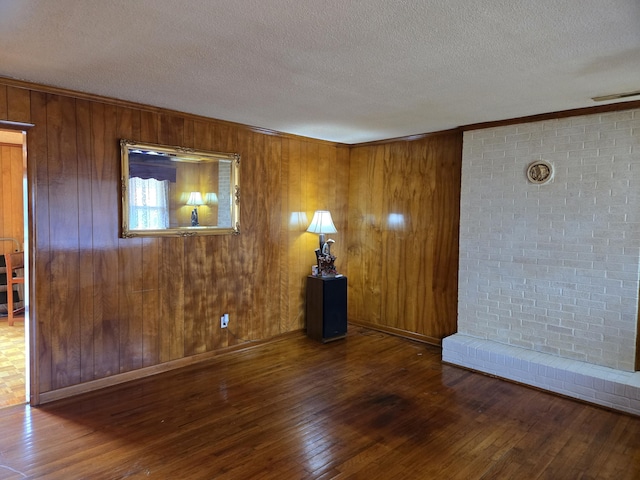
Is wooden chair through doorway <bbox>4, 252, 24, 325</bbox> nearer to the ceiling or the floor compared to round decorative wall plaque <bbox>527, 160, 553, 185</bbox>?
nearer to the floor

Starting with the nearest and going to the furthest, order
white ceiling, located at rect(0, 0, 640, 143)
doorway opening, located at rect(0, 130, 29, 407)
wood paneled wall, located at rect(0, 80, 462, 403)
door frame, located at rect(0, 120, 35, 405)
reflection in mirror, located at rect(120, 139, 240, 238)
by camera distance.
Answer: white ceiling, located at rect(0, 0, 640, 143)
door frame, located at rect(0, 120, 35, 405)
wood paneled wall, located at rect(0, 80, 462, 403)
reflection in mirror, located at rect(120, 139, 240, 238)
doorway opening, located at rect(0, 130, 29, 407)

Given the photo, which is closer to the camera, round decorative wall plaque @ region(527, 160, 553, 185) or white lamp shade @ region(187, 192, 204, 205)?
round decorative wall plaque @ region(527, 160, 553, 185)

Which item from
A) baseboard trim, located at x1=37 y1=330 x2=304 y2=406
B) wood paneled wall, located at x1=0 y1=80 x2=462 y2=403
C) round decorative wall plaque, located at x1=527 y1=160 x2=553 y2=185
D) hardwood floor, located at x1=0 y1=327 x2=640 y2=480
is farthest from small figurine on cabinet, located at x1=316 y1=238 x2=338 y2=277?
round decorative wall plaque, located at x1=527 y1=160 x2=553 y2=185

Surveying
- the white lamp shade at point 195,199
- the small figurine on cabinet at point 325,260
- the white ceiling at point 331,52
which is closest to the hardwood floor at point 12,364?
the white lamp shade at point 195,199

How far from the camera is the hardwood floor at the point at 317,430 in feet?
7.65

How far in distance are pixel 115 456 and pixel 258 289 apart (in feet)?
7.43

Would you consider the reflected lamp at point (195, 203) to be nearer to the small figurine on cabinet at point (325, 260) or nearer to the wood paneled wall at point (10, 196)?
the small figurine on cabinet at point (325, 260)

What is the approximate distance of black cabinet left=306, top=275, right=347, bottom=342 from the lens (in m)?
4.64

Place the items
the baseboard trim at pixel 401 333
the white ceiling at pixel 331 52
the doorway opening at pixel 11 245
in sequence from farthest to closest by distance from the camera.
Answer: the doorway opening at pixel 11 245, the baseboard trim at pixel 401 333, the white ceiling at pixel 331 52

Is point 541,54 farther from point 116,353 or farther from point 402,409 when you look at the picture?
point 116,353

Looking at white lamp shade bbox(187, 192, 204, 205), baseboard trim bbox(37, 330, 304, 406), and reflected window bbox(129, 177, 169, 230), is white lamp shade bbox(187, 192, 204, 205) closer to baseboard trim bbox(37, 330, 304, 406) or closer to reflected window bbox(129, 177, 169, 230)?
reflected window bbox(129, 177, 169, 230)

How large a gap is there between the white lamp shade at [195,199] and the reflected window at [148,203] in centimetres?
24

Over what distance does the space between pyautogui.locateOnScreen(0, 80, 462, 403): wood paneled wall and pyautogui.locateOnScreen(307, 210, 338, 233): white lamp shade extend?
0.20m

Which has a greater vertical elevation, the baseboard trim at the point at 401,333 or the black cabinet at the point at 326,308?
the black cabinet at the point at 326,308
